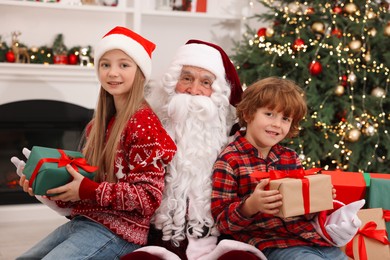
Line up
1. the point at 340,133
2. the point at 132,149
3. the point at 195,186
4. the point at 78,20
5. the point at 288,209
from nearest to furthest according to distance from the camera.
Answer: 1. the point at 288,209
2. the point at 132,149
3. the point at 195,186
4. the point at 340,133
5. the point at 78,20

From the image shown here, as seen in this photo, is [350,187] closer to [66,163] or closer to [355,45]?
[66,163]

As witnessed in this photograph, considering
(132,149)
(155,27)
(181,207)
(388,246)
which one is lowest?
(388,246)

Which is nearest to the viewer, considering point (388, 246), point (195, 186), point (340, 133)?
point (195, 186)

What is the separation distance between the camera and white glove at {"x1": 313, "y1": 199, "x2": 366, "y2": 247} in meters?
2.09

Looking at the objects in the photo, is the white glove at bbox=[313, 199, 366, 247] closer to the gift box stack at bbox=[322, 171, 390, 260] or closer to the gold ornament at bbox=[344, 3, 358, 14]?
the gift box stack at bbox=[322, 171, 390, 260]

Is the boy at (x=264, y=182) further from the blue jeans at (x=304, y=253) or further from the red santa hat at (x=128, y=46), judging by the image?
the red santa hat at (x=128, y=46)

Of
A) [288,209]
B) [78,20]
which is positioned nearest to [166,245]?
[288,209]

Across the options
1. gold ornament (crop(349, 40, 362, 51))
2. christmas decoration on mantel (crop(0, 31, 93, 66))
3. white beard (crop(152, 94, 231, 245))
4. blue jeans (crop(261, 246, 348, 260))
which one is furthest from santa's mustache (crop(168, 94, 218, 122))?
christmas decoration on mantel (crop(0, 31, 93, 66))

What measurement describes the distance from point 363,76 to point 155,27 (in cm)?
202

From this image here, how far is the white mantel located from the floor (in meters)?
0.87

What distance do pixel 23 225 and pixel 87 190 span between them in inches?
106

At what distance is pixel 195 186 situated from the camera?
2.30 m

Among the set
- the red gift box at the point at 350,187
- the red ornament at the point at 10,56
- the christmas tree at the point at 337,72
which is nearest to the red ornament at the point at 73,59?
the red ornament at the point at 10,56

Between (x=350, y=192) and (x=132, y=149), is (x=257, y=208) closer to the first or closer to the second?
(x=132, y=149)
